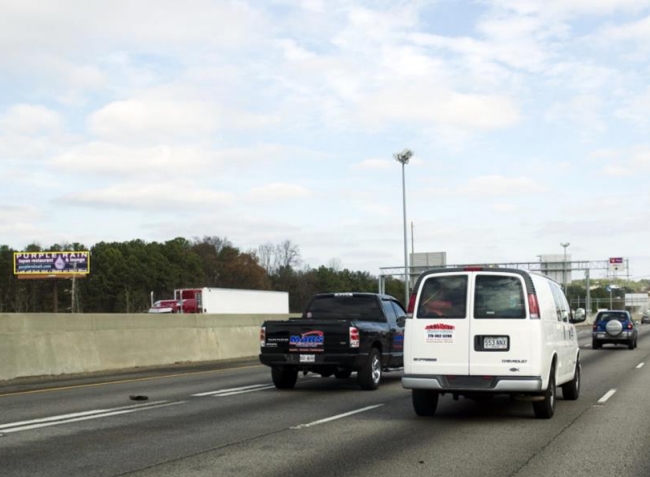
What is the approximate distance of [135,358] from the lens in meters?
22.9

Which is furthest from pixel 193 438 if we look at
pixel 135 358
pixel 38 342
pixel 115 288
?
pixel 115 288

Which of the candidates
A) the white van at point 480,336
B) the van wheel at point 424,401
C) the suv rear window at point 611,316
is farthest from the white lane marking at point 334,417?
the suv rear window at point 611,316

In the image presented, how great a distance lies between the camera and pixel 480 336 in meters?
11.4

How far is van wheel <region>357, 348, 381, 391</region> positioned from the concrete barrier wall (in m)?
7.70

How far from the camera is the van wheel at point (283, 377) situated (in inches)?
660

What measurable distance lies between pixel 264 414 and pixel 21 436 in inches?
142

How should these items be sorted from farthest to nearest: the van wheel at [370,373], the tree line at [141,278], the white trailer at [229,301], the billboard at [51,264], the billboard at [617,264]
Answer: the tree line at [141,278] → the billboard at [51,264] → the billboard at [617,264] → the white trailer at [229,301] → the van wheel at [370,373]

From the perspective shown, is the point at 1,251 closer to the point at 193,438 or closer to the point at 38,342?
the point at 38,342

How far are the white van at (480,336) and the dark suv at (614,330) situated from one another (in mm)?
24525

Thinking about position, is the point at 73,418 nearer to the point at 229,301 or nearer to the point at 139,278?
the point at 229,301

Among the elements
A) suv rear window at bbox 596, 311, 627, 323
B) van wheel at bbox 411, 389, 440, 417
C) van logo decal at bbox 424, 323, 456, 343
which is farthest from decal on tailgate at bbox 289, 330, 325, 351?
suv rear window at bbox 596, 311, 627, 323

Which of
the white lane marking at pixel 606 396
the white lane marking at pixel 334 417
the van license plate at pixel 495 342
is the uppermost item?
the van license plate at pixel 495 342

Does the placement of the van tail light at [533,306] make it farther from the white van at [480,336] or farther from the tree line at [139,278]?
the tree line at [139,278]

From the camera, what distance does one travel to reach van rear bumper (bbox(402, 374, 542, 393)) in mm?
11117
